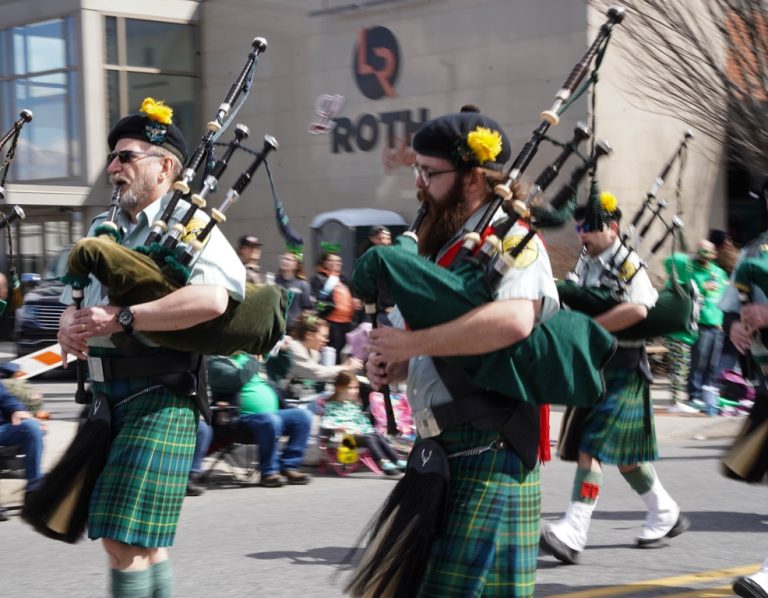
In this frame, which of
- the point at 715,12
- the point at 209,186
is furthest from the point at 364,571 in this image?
the point at 715,12

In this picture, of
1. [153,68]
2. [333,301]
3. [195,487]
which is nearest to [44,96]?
[153,68]

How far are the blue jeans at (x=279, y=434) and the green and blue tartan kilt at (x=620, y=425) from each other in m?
2.78

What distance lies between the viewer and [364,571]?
316 cm

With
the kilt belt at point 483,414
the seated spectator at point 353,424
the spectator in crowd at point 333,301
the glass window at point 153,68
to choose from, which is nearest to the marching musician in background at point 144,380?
the kilt belt at point 483,414

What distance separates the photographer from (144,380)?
3814 mm

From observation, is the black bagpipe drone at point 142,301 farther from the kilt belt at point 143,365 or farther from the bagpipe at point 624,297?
the bagpipe at point 624,297

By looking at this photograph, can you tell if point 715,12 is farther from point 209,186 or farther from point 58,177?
point 58,177

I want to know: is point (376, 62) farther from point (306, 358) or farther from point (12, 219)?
point (12, 219)

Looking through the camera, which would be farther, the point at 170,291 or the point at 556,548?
the point at 556,548

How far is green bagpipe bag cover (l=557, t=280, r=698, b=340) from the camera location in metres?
5.55

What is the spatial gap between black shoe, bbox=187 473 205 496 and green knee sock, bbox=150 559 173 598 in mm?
4120

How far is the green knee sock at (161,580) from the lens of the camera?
148 inches

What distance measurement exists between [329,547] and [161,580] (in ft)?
8.51

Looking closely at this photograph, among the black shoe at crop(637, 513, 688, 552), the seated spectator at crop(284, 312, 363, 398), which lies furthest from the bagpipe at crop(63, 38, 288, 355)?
the seated spectator at crop(284, 312, 363, 398)
